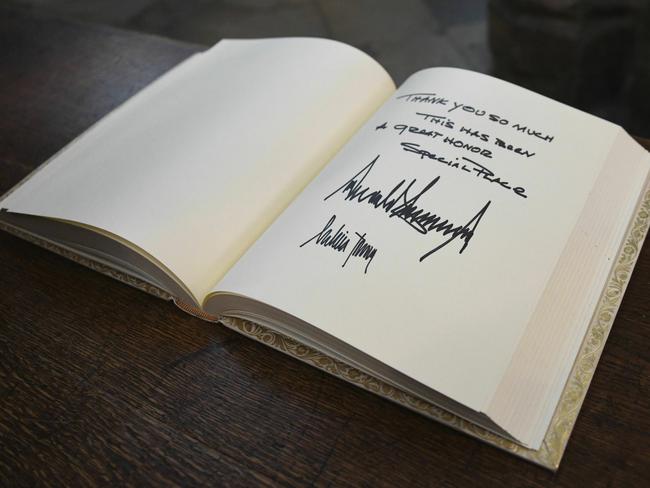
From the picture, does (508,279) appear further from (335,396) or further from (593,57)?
(593,57)

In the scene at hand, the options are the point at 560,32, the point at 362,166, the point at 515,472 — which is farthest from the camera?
the point at 560,32

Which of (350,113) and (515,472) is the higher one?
(350,113)

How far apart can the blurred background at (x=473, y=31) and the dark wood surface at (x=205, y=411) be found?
0.68 metres

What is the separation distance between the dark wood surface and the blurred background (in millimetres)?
675

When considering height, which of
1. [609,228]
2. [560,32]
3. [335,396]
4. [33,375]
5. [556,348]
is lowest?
[33,375]

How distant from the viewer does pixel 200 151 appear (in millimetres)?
584

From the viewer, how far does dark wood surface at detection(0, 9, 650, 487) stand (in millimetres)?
425

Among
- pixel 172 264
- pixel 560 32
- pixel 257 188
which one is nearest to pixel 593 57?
pixel 560 32

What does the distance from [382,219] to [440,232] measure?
46mm

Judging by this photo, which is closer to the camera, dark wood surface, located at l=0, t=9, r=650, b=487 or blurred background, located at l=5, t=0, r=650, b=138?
dark wood surface, located at l=0, t=9, r=650, b=487

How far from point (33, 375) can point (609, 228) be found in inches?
19.0
